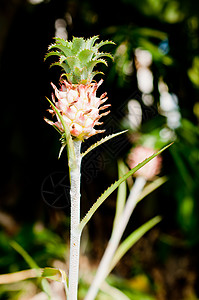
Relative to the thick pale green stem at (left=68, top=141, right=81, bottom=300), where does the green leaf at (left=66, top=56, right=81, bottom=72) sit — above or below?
above

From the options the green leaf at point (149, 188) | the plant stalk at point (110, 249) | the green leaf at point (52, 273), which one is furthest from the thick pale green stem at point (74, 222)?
the green leaf at point (149, 188)

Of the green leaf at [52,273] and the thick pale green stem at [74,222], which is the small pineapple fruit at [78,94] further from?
the green leaf at [52,273]

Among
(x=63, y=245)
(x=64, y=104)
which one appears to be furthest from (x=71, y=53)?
(x=63, y=245)

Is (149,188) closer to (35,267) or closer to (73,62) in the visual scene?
(35,267)

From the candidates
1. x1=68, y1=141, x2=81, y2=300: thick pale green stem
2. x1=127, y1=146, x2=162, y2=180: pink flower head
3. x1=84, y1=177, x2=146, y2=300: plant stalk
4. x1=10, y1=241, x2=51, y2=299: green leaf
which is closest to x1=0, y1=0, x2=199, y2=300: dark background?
x1=127, y1=146, x2=162, y2=180: pink flower head

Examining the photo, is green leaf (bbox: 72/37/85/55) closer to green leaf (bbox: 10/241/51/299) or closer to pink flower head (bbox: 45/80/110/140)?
pink flower head (bbox: 45/80/110/140)

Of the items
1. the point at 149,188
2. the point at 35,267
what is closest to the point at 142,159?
the point at 149,188

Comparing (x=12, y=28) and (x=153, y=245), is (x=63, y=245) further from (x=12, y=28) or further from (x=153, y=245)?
(x=12, y=28)
